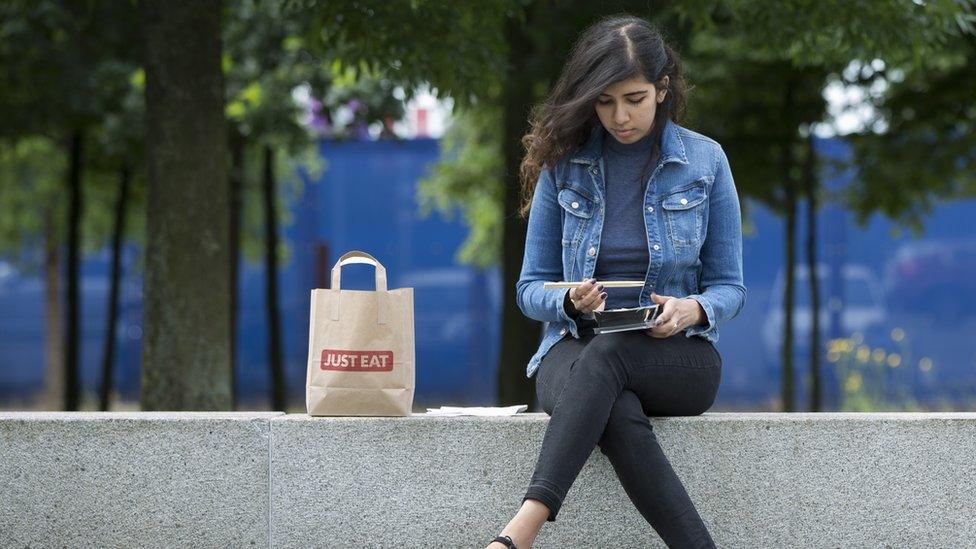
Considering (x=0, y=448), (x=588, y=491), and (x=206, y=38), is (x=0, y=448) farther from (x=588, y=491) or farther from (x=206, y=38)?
(x=206, y=38)

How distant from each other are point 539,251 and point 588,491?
755 mm

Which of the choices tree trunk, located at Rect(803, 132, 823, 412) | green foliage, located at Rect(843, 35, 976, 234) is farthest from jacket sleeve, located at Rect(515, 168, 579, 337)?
tree trunk, located at Rect(803, 132, 823, 412)

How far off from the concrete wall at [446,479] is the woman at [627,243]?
25cm

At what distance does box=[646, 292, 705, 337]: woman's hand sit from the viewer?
3.59m

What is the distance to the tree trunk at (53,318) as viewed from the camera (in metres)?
13.0

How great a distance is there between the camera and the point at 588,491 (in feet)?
13.0

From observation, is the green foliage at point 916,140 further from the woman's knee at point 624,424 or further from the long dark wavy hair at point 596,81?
the woman's knee at point 624,424

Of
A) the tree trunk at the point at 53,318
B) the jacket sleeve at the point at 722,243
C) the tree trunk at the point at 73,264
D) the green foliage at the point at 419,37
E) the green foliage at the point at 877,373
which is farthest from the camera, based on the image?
the tree trunk at the point at 53,318

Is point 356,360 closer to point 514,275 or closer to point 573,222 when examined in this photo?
point 573,222

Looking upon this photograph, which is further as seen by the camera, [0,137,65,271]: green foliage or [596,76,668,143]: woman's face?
[0,137,65,271]: green foliage

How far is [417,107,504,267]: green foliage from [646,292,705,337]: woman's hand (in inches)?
239

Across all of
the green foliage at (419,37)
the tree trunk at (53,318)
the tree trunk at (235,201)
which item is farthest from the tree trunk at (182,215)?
the tree trunk at (53,318)

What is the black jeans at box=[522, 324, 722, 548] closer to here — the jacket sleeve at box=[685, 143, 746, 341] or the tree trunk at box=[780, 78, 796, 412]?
the jacket sleeve at box=[685, 143, 746, 341]

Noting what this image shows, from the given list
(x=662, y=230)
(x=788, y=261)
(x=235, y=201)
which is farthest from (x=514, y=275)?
(x=662, y=230)
